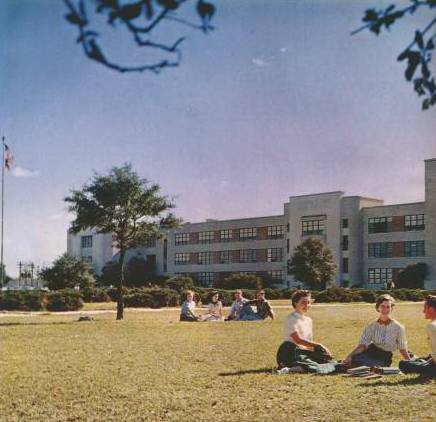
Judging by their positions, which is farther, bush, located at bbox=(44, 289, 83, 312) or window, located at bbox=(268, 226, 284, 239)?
window, located at bbox=(268, 226, 284, 239)

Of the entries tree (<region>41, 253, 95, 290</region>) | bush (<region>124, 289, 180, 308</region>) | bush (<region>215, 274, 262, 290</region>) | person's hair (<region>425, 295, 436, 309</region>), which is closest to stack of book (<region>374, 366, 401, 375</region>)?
person's hair (<region>425, 295, 436, 309</region>)

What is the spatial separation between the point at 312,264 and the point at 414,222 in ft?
41.5

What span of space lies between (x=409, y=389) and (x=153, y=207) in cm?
1591

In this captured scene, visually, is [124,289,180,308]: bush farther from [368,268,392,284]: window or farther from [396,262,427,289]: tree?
[368,268,392,284]: window

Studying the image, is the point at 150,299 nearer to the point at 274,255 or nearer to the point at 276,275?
the point at 276,275

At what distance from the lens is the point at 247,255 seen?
248 feet

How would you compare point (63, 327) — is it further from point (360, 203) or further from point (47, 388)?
point (360, 203)

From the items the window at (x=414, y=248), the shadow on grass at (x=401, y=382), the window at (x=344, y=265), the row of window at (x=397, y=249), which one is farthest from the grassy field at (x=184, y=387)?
the window at (x=344, y=265)

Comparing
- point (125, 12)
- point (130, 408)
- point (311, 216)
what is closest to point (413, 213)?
point (311, 216)

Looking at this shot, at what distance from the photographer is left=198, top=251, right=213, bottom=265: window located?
3141 inches

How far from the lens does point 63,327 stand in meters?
20.0

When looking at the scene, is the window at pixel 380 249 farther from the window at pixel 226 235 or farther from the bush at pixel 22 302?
the bush at pixel 22 302

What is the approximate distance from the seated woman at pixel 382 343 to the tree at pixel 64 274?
141 feet

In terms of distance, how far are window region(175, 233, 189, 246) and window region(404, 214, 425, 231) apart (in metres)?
29.9
